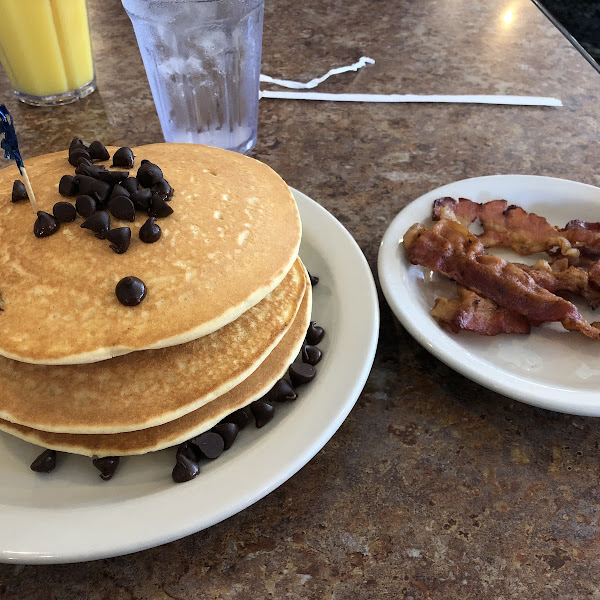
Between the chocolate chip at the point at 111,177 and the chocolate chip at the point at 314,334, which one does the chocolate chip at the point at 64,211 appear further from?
the chocolate chip at the point at 314,334

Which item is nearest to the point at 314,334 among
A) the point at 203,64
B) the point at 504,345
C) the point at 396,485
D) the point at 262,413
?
the point at 262,413

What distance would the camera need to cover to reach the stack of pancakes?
2.74ft

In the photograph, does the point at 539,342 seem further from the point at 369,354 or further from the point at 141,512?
the point at 141,512

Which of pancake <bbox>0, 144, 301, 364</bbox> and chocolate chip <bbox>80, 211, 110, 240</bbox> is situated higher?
chocolate chip <bbox>80, 211, 110, 240</bbox>

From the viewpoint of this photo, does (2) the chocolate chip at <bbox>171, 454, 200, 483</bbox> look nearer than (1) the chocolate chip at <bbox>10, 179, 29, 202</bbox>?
Yes

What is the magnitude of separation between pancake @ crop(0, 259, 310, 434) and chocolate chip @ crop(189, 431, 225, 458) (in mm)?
50

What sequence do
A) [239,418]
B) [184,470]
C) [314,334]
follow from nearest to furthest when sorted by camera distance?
[184,470], [239,418], [314,334]

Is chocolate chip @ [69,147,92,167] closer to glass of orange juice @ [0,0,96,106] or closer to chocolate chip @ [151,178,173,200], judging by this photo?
chocolate chip @ [151,178,173,200]

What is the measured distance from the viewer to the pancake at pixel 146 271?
2.73 feet

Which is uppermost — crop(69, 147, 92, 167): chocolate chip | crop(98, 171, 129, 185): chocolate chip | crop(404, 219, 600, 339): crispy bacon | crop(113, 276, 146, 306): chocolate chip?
crop(98, 171, 129, 185): chocolate chip

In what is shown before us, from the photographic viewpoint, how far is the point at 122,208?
37.3 inches

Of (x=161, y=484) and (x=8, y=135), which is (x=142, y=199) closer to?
(x=8, y=135)

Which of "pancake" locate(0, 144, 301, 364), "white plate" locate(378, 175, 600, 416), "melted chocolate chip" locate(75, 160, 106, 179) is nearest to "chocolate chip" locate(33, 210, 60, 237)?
"pancake" locate(0, 144, 301, 364)

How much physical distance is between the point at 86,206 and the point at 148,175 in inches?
5.1
